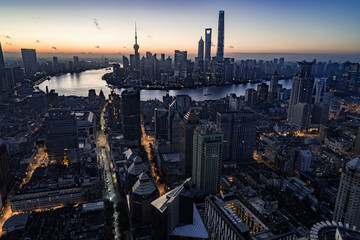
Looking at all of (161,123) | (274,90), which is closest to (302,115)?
(161,123)

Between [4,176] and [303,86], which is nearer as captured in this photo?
[4,176]

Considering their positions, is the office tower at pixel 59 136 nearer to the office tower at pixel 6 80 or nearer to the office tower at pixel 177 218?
the office tower at pixel 177 218

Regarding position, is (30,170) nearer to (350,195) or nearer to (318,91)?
(350,195)

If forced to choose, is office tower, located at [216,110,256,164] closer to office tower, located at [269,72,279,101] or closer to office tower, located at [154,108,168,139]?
office tower, located at [154,108,168,139]

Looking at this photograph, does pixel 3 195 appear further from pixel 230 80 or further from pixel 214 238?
pixel 230 80

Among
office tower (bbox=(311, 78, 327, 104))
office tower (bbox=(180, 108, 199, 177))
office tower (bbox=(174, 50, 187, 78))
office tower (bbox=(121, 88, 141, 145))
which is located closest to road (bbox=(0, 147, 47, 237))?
office tower (bbox=(121, 88, 141, 145))

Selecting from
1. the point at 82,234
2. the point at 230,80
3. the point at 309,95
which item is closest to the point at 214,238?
the point at 82,234
